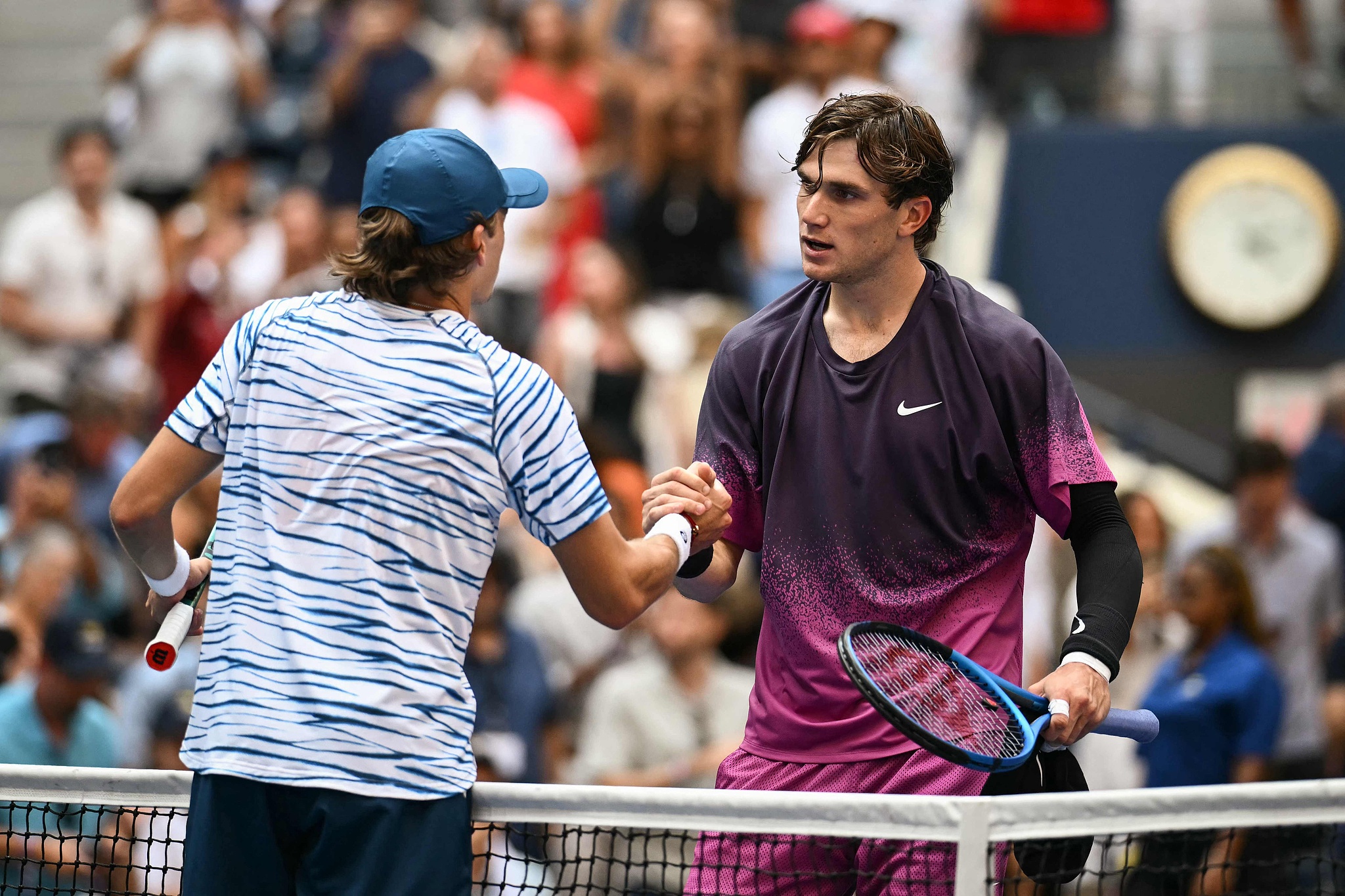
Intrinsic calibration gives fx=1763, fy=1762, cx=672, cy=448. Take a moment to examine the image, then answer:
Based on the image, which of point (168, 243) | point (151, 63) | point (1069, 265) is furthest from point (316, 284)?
point (1069, 265)

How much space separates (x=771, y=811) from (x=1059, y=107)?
8119 millimetres

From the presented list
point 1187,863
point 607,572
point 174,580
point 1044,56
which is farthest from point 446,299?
point 1044,56

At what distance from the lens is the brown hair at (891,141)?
135 inches

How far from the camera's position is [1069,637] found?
335 centimetres

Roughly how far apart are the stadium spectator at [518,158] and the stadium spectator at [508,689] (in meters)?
2.92

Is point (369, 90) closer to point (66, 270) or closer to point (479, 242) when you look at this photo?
point (66, 270)

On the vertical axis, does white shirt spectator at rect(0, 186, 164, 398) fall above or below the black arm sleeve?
above

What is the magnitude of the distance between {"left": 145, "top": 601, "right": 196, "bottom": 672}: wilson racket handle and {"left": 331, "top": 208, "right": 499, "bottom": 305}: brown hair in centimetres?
73

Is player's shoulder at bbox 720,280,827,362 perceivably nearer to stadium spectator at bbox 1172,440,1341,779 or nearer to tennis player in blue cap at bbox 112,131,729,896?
tennis player in blue cap at bbox 112,131,729,896

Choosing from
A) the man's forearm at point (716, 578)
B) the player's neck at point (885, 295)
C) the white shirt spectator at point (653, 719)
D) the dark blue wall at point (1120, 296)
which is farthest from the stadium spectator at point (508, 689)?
the dark blue wall at point (1120, 296)

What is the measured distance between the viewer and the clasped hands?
11.2 feet

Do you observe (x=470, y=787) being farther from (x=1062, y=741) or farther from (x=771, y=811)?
(x=1062, y=741)

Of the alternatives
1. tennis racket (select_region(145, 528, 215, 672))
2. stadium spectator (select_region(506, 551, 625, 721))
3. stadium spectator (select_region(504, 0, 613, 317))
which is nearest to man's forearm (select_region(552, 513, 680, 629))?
tennis racket (select_region(145, 528, 215, 672))

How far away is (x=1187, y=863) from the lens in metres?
4.58
